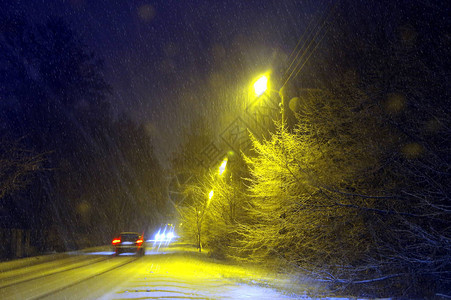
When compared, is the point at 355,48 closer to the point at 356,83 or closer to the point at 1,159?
the point at 356,83

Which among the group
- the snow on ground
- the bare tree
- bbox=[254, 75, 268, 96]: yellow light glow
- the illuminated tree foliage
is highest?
bbox=[254, 75, 268, 96]: yellow light glow

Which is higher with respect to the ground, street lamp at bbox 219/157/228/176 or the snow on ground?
street lamp at bbox 219/157/228/176

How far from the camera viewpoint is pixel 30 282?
32.8 ft

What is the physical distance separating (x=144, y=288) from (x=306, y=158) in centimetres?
523

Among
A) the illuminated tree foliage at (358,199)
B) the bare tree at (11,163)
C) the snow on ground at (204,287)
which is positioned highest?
the bare tree at (11,163)

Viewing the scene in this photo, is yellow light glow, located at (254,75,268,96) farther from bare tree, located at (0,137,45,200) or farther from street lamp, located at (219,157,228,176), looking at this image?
bare tree, located at (0,137,45,200)

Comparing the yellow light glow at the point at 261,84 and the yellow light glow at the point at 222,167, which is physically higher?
the yellow light glow at the point at 261,84

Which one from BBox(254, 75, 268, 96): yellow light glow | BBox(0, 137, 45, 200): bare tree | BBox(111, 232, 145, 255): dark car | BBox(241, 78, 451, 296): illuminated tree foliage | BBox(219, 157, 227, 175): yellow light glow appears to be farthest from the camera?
BBox(111, 232, 145, 255): dark car

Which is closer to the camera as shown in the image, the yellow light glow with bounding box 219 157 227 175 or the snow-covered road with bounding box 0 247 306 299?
the snow-covered road with bounding box 0 247 306 299

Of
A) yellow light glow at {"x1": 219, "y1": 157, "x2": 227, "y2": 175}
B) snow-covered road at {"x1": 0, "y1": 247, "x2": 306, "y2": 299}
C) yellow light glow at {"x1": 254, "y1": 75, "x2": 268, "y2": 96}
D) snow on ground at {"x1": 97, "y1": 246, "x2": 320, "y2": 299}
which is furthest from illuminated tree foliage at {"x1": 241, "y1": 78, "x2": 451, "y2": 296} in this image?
yellow light glow at {"x1": 219, "y1": 157, "x2": 227, "y2": 175}

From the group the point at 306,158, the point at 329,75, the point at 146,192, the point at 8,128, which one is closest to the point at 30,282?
the point at 306,158

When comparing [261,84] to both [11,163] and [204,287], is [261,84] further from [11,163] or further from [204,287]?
[11,163]

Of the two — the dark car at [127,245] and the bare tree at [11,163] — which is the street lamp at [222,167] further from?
the bare tree at [11,163]

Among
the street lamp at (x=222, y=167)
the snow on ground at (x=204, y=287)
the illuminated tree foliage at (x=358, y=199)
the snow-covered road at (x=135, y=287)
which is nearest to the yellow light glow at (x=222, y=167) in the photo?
the street lamp at (x=222, y=167)
